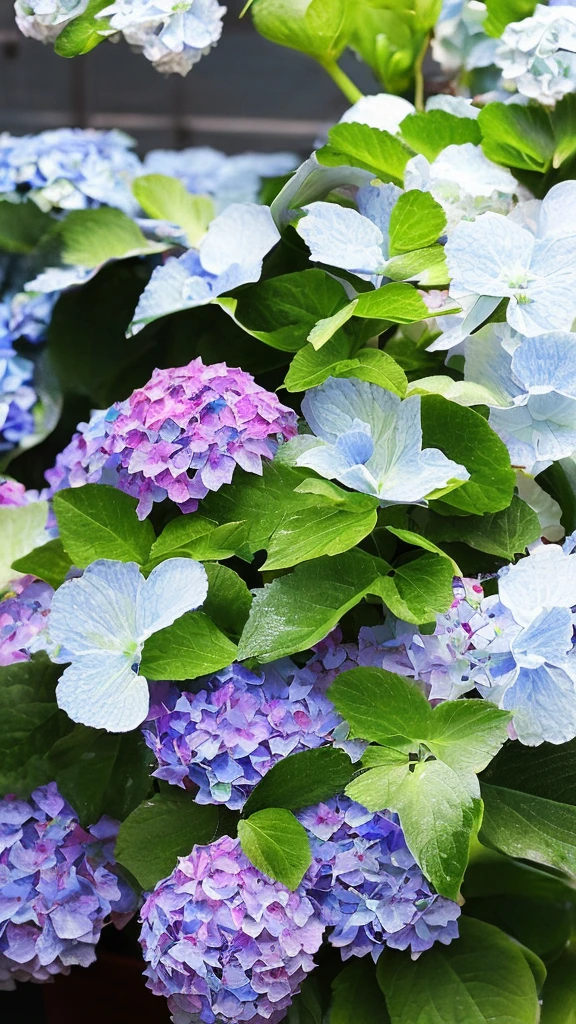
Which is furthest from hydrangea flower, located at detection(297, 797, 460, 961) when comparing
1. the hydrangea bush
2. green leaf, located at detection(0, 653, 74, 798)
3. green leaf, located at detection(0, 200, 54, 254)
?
green leaf, located at detection(0, 200, 54, 254)

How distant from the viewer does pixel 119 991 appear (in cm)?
38

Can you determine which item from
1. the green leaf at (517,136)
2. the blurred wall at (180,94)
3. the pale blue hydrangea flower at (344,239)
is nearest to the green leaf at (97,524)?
the pale blue hydrangea flower at (344,239)

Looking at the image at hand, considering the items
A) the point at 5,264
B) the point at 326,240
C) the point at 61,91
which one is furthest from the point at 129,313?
the point at 61,91

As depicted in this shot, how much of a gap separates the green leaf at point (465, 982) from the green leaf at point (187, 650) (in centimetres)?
11

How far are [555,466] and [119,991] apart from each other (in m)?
0.25

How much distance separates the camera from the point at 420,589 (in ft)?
0.96

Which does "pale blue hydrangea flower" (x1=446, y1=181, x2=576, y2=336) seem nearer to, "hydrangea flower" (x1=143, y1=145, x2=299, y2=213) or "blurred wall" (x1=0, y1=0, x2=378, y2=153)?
"hydrangea flower" (x1=143, y1=145, x2=299, y2=213)

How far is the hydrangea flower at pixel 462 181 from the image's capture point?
38 centimetres

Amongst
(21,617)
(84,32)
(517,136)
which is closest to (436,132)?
(517,136)

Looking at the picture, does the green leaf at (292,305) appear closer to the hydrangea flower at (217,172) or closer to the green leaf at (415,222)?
the green leaf at (415,222)

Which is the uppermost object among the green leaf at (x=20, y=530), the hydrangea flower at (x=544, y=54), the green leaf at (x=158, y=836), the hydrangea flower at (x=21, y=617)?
the hydrangea flower at (x=544, y=54)

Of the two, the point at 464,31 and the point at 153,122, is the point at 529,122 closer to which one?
the point at 464,31

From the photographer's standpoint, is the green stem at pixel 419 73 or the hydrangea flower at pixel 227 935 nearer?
the hydrangea flower at pixel 227 935

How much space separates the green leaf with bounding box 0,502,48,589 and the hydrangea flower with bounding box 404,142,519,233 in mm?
186
